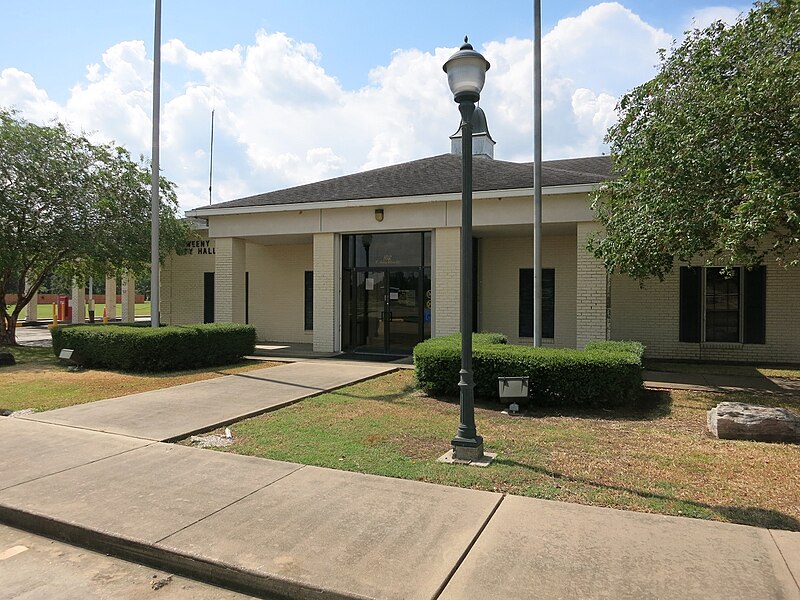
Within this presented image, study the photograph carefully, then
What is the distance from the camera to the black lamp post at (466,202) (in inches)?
221

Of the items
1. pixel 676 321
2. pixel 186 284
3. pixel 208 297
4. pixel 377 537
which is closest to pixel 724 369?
pixel 676 321

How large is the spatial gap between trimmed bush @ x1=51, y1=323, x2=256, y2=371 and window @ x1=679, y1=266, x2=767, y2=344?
36.5 feet

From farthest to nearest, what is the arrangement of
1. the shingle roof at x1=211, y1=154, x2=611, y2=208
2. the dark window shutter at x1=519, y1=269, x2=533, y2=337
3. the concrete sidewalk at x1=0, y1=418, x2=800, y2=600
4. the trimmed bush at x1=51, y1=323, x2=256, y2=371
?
the dark window shutter at x1=519, y1=269, x2=533, y2=337, the shingle roof at x1=211, y1=154, x2=611, y2=208, the trimmed bush at x1=51, y1=323, x2=256, y2=371, the concrete sidewalk at x1=0, y1=418, x2=800, y2=600

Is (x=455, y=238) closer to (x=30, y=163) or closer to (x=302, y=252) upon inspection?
(x=302, y=252)

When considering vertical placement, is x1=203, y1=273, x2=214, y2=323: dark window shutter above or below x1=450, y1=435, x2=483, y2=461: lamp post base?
above

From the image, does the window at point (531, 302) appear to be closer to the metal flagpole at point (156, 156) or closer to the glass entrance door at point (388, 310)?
the glass entrance door at point (388, 310)

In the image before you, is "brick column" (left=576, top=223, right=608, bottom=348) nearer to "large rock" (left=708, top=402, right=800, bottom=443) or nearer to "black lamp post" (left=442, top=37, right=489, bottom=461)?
"large rock" (left=708, top=402, right=800, bottom=443)

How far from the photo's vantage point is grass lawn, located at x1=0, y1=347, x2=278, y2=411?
28.9 ft

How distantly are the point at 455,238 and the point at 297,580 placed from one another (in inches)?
442

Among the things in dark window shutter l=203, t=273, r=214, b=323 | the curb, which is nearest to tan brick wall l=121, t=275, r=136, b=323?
dark window shutter l=203, t=273, r=214, b=323

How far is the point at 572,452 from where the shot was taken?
5902 mm

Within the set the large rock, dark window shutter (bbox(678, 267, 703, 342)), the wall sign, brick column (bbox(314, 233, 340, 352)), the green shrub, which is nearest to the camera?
the large rock

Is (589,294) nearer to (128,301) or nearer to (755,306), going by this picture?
(755,306)

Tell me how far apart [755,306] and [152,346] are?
14.0 m
